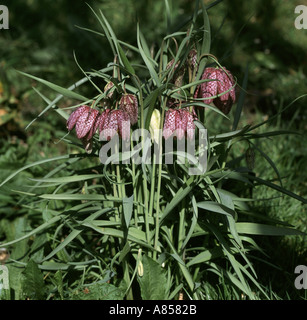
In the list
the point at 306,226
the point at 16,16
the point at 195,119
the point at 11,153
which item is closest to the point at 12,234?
the point at 11,153

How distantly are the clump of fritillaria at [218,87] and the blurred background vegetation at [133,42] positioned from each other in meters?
0.63

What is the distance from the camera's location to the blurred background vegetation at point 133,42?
199 cm

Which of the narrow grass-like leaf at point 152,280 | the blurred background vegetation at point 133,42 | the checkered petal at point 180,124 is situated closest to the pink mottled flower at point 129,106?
the checkered petal at point 180,124

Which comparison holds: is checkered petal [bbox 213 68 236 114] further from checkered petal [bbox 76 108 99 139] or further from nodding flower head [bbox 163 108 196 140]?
checkered petal [bbox 76 108 99 139]

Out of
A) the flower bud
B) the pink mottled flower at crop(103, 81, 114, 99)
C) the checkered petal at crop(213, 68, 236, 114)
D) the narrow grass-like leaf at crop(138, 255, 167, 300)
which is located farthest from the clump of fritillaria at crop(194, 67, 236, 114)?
the narrow grass-like leaf at crop(138, 255, 167, 300)

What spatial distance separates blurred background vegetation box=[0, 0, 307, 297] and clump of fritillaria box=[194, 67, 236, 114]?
630 mm

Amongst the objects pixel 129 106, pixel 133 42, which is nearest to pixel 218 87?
pixel 129 106

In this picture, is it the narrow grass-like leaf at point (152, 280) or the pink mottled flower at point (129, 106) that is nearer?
the pink mottled flower at point (129, 106)

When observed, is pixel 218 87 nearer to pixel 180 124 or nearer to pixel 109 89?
pixel 180 124

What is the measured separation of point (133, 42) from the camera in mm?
3031

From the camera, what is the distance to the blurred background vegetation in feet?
Answer: 6.54

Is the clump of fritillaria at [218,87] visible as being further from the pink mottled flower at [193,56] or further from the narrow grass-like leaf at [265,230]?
the narrow grass-like leaf at [265,230]
